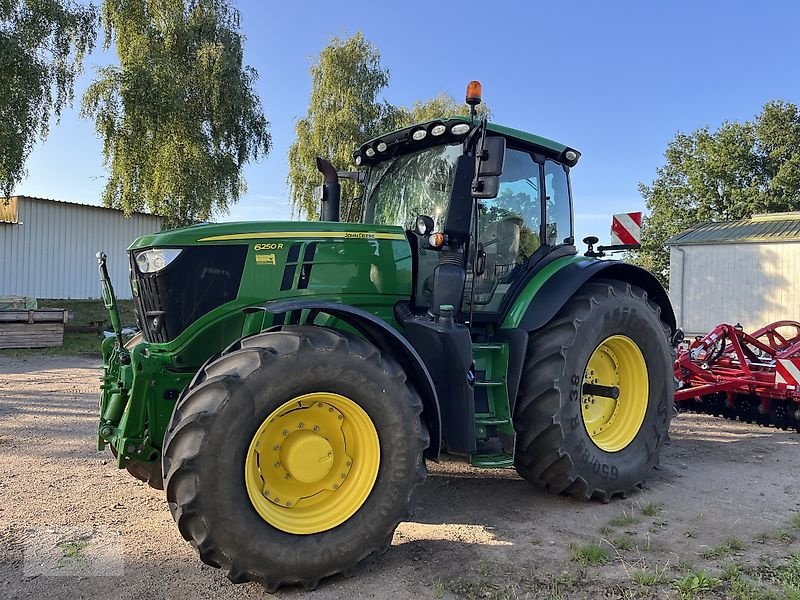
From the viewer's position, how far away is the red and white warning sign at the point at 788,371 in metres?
6.32

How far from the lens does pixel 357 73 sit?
22.6 metres

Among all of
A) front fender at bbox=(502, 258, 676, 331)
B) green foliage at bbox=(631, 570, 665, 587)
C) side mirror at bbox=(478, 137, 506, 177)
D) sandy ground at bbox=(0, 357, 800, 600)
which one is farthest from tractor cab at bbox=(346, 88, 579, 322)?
green foliage at bbox=(631, 570, 665, 587)

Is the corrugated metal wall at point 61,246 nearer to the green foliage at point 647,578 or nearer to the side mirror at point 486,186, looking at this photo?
the side mirror at point 486,186

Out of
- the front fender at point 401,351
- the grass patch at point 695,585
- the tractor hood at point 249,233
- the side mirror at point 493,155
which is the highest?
the side mirror at point 493,155

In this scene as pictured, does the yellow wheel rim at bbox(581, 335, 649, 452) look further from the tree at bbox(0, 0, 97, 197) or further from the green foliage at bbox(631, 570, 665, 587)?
the tree at bbox(0, 0, 97, 197)

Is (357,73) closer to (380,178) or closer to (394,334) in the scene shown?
(380,178)

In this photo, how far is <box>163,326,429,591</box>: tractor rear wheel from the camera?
2889 mm

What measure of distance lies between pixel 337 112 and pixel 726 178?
22001 millimetres

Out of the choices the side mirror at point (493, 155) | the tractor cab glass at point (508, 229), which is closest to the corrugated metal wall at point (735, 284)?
the tractor cab glass at point (508, 229)

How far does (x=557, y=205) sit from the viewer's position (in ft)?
16.7

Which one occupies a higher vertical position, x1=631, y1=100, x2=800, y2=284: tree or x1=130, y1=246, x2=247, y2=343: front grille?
x1=631, y1=100, x2=800, y2=284: tree

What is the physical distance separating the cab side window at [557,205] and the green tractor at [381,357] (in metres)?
0.02

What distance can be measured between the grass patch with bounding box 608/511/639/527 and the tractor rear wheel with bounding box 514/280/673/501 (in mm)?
268

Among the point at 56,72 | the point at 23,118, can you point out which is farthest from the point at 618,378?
the point at 56,72
